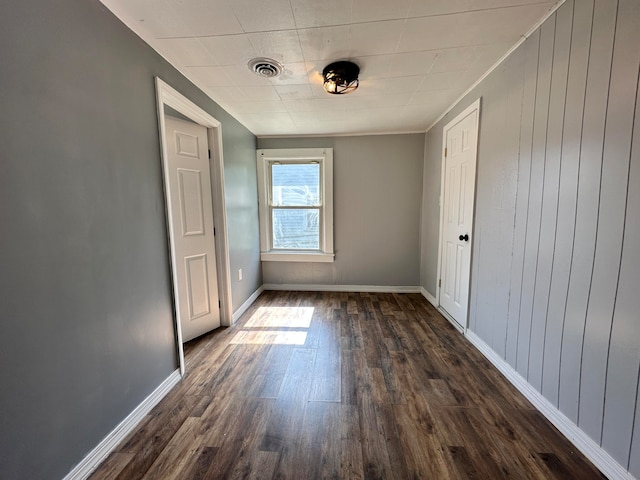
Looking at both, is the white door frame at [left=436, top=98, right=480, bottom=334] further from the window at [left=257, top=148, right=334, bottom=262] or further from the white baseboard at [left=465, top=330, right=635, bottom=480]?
the window at [left=257, top=148, right=334, bottom=262]

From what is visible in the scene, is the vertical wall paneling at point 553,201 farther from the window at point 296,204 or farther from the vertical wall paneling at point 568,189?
the window at point 296,204

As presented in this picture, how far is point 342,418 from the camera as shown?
4.79ft

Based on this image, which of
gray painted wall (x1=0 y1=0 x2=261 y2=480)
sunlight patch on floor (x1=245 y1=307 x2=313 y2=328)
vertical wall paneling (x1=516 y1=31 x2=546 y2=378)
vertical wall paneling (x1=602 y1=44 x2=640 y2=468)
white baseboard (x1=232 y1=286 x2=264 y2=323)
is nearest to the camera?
gray painted wall (x1=0 y1=0 x2=261 y2=480)

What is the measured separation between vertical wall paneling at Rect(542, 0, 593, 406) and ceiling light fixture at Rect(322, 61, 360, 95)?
1.15 meters

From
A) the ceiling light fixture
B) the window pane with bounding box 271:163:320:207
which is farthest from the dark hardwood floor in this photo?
the ceiling light fixture

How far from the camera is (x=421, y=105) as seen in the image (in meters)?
2.53

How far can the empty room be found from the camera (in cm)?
100

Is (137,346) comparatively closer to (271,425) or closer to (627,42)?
(271,425)

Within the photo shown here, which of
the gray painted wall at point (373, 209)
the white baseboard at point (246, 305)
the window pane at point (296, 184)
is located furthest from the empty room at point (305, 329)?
the window pane at point (296, 184)

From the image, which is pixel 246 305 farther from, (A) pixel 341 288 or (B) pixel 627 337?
(B) pixel 627 337

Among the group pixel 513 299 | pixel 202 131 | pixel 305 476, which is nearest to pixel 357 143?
pixel 202 131

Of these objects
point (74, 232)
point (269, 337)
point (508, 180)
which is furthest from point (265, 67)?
point (269, 337)

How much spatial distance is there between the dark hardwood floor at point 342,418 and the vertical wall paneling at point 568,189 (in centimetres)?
37

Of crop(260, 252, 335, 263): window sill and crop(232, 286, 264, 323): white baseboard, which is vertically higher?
crop(260, 252, 335, 263): window sill
